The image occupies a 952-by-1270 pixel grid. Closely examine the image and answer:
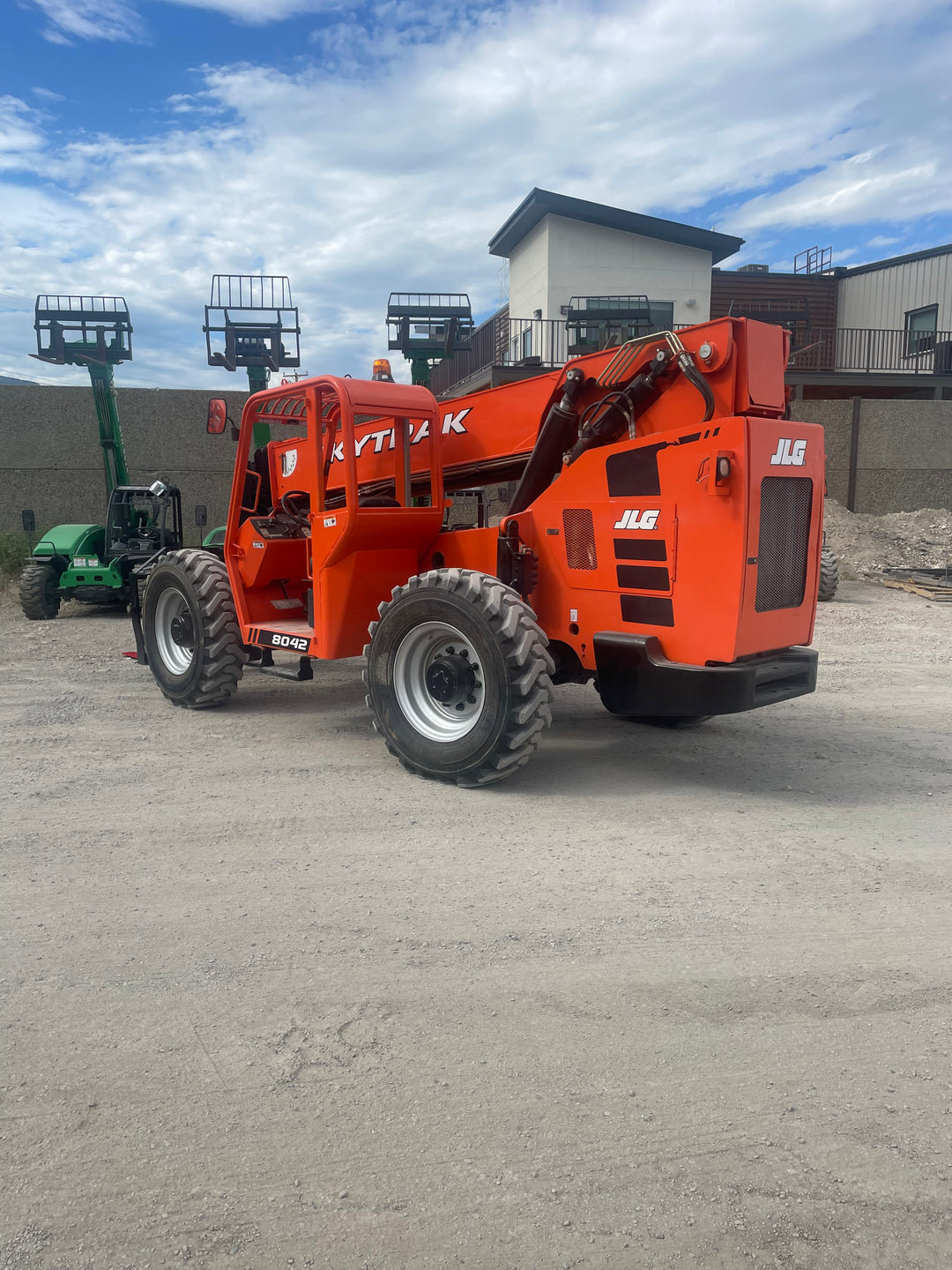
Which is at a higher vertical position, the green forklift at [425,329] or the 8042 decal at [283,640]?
the green forklift at [425,329]

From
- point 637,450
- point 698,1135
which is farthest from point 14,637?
point 698,1135

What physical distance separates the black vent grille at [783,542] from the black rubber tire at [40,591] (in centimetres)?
1042

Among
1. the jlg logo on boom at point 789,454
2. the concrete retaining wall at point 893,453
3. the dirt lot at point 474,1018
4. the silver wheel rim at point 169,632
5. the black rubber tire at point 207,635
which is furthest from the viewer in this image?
the concrete retaining wall at point 893,453

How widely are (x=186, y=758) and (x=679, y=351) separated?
396cm

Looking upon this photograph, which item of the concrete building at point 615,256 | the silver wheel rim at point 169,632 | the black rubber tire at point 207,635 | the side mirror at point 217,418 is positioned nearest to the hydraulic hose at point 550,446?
the black rubber tire at point 207,635

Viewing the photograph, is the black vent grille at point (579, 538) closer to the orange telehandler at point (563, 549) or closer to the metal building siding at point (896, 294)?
the orange telehandler at point (563, 549)

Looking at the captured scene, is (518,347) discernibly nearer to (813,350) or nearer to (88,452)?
(813,350)

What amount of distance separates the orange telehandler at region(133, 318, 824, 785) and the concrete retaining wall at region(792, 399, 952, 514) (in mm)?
13996

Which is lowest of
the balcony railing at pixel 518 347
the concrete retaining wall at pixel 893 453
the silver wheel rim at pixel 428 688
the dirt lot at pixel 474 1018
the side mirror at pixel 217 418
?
the dirt lot at pixel 474 1018

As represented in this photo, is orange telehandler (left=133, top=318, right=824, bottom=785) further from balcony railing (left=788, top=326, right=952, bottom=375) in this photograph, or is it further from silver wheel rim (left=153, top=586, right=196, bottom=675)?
balcony railing (left=788, top=326, right=952, bottom=375)

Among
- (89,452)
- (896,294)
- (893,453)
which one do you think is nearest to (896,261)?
(896,294)

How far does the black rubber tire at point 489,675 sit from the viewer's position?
201 inches

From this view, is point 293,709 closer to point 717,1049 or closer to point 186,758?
point 186,758

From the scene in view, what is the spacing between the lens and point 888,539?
17812 millimetres
